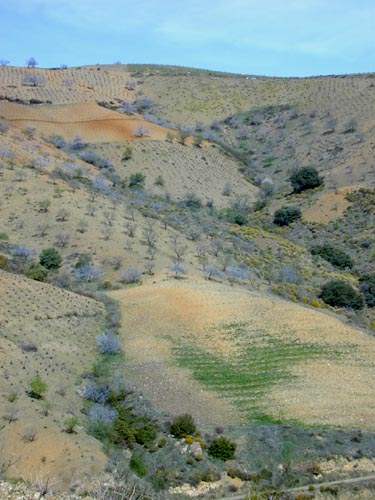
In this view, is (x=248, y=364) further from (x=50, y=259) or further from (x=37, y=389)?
(x=50, y=259)

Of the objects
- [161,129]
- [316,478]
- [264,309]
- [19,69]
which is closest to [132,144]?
[161,129]

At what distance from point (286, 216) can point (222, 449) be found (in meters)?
41.8

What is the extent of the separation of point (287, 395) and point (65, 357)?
26.9 feet

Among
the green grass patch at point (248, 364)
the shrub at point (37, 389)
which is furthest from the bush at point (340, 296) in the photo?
the shrub at point (37, 389)

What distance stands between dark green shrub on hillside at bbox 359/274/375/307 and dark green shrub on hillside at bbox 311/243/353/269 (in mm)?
3943

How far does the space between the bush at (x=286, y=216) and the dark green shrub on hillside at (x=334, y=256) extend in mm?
7858

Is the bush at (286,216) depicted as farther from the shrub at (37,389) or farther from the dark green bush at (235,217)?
the shrub at (37,389)

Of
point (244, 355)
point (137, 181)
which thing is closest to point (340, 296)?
point (244, 355)

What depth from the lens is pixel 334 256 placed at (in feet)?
187

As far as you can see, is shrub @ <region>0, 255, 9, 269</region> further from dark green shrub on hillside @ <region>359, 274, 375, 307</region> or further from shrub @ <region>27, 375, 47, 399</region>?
dark green shrub on hillside @ <region>359, 274, 375, 307</region>

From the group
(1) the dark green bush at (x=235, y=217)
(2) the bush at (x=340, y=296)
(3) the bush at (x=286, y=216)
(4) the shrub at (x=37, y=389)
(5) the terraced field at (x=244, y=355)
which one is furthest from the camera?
(3) the bush at (x=286, y=216)

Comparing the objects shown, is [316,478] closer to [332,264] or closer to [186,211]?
[332,264]

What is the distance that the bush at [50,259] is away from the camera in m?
41.4

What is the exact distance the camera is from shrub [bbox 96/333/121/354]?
32.5 metres
